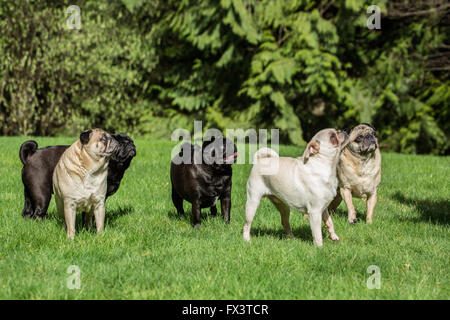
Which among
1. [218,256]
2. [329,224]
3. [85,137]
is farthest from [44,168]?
[329,224]

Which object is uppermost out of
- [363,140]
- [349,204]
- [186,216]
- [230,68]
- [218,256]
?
[230,68]

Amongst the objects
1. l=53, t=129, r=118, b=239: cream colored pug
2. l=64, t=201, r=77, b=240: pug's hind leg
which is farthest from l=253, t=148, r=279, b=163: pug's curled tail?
l=64, t=201, r=77, b=240: pug's hind leg

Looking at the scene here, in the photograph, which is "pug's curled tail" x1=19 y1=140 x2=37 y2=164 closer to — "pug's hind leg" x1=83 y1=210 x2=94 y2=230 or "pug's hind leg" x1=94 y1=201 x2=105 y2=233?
"pug's hind leg" x1=83 y1=210 x2=94 y2=230

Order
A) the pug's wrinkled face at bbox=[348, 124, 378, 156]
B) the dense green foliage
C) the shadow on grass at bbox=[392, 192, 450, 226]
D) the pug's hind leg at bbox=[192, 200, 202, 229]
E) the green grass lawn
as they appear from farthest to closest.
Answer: the dense green foliage < the shadow on grass at bbox=[392, 192, 450, 226] < the pug's wrinkled face at bbox=[348, 124, 378, 156] < the pug's hind leg at bbox=[192, 200, 202, 229] < the green grass lawn

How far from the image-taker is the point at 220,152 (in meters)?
5.74

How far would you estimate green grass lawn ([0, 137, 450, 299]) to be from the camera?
3.89m

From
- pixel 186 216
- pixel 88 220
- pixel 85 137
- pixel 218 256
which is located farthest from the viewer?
pixel 186 216

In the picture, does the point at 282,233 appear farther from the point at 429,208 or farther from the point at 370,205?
the point at 429,208

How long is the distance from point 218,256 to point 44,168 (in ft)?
8.07

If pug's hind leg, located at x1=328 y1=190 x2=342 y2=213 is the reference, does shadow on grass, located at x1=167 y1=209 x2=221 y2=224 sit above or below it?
→ below

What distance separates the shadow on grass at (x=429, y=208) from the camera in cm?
665

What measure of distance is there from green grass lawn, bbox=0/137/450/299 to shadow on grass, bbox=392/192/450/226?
0.03m

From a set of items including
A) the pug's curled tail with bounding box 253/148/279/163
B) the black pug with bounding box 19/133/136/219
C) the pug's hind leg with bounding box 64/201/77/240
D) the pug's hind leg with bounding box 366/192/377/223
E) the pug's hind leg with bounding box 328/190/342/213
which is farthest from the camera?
the pug's hind leg with bounding box 328/190/342/213

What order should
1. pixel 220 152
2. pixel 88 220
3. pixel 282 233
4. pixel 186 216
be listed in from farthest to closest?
pixel 186 216 < pixel 282 233 < pixel 220 152 < pixel 88 220
